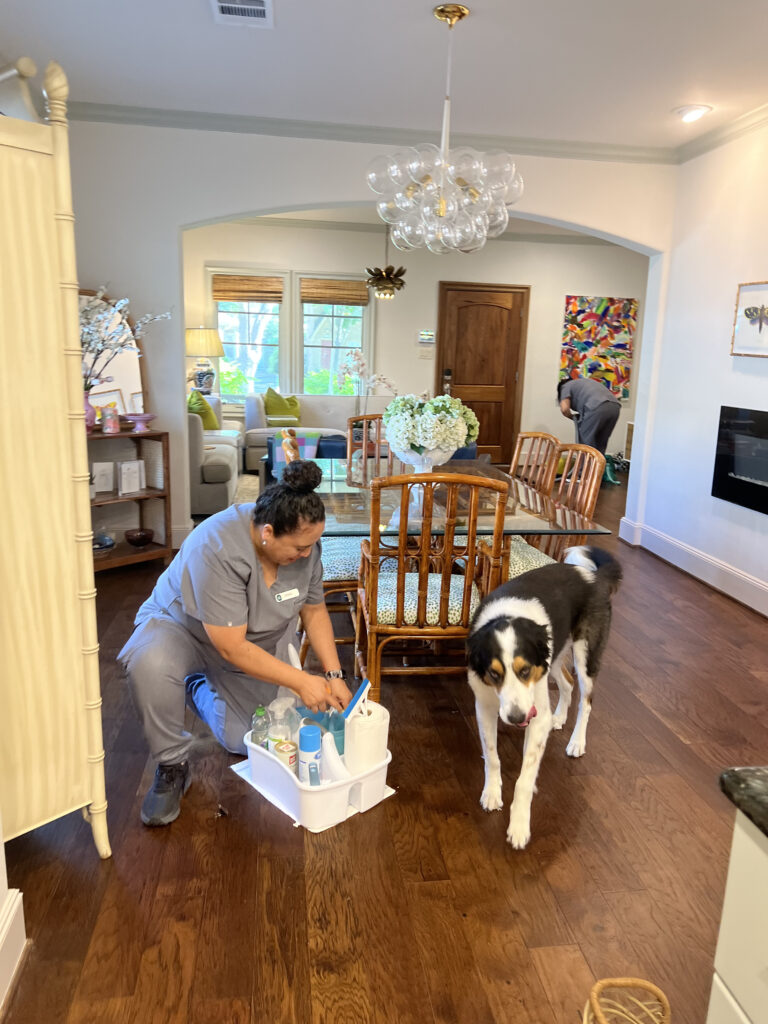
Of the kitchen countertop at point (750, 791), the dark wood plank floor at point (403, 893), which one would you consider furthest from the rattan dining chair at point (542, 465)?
the kitchen countertop at point (750, 791)

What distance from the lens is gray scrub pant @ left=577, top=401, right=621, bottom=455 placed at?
5996 mm

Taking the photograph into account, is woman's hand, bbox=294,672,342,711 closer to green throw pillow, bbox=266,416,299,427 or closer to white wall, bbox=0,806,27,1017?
white wall, bbox=0,806,27,1017

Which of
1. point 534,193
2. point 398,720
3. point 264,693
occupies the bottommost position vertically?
point 398,720

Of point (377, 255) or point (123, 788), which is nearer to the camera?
point (123, 788)

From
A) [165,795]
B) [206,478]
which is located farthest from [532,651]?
[206,478]

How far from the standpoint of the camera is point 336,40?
125 inches

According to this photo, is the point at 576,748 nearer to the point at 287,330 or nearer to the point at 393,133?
the point at 393,133

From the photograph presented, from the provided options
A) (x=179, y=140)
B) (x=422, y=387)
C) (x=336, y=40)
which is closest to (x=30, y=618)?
(x=336, y=40)

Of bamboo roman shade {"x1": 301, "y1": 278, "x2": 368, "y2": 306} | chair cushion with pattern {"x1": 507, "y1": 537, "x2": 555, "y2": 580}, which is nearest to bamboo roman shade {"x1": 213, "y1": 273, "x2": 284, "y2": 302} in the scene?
bamboo roman shade {"x1": 301, "y1": 278, "x2": 368, "y2": 306}

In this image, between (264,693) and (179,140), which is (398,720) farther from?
(179,140)

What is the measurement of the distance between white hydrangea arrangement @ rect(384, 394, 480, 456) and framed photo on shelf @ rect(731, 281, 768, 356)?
1.94 m

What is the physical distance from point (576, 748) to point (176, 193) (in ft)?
12.6

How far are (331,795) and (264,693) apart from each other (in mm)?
434

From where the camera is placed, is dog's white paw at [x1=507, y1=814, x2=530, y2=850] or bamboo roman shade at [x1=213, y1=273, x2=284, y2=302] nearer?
dog's white paw at [x1=507, y1=814, x2=530, y2=850]
